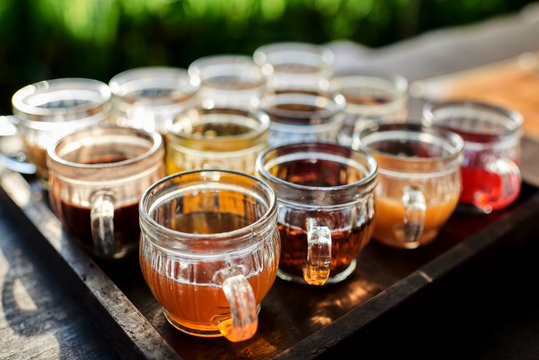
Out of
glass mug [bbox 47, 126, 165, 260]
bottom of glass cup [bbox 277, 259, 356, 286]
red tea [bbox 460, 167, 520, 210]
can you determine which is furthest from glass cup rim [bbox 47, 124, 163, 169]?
red tea [bbox 460, 167, 520, 210]

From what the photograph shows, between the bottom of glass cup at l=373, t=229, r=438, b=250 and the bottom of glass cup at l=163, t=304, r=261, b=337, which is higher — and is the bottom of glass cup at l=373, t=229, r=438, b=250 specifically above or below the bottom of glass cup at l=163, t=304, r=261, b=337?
above

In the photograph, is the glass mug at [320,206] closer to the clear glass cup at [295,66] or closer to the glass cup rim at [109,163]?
the glass cup rim at [109,163]

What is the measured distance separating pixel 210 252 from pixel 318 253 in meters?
0.11

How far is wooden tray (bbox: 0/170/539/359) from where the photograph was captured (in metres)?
0.59

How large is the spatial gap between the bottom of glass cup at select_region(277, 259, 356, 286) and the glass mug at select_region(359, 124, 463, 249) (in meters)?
0.07

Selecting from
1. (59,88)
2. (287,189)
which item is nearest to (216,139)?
(287,189)

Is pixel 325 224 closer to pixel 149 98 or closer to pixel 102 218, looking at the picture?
pixel 102 218

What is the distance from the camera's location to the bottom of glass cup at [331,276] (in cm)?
70

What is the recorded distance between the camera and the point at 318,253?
588 millimetres

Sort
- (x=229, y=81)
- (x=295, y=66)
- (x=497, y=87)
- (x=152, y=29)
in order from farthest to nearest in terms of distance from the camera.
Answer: (x=152, y=29)
(x=497, y=87)
(x=295, y=66)
(x=229, y=81)

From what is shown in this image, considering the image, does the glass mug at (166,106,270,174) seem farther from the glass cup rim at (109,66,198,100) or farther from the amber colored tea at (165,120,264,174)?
the glass cup rim at (109,66,198,100)

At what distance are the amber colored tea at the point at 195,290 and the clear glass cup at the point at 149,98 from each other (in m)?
0.30

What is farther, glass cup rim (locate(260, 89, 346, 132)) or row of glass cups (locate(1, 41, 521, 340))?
glass cup rim (locate(260, 89, 346, 132))

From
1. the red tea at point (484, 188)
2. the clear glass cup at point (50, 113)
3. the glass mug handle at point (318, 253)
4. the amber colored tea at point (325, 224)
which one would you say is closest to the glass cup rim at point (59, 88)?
the clear glass cup at point (50, 113)
